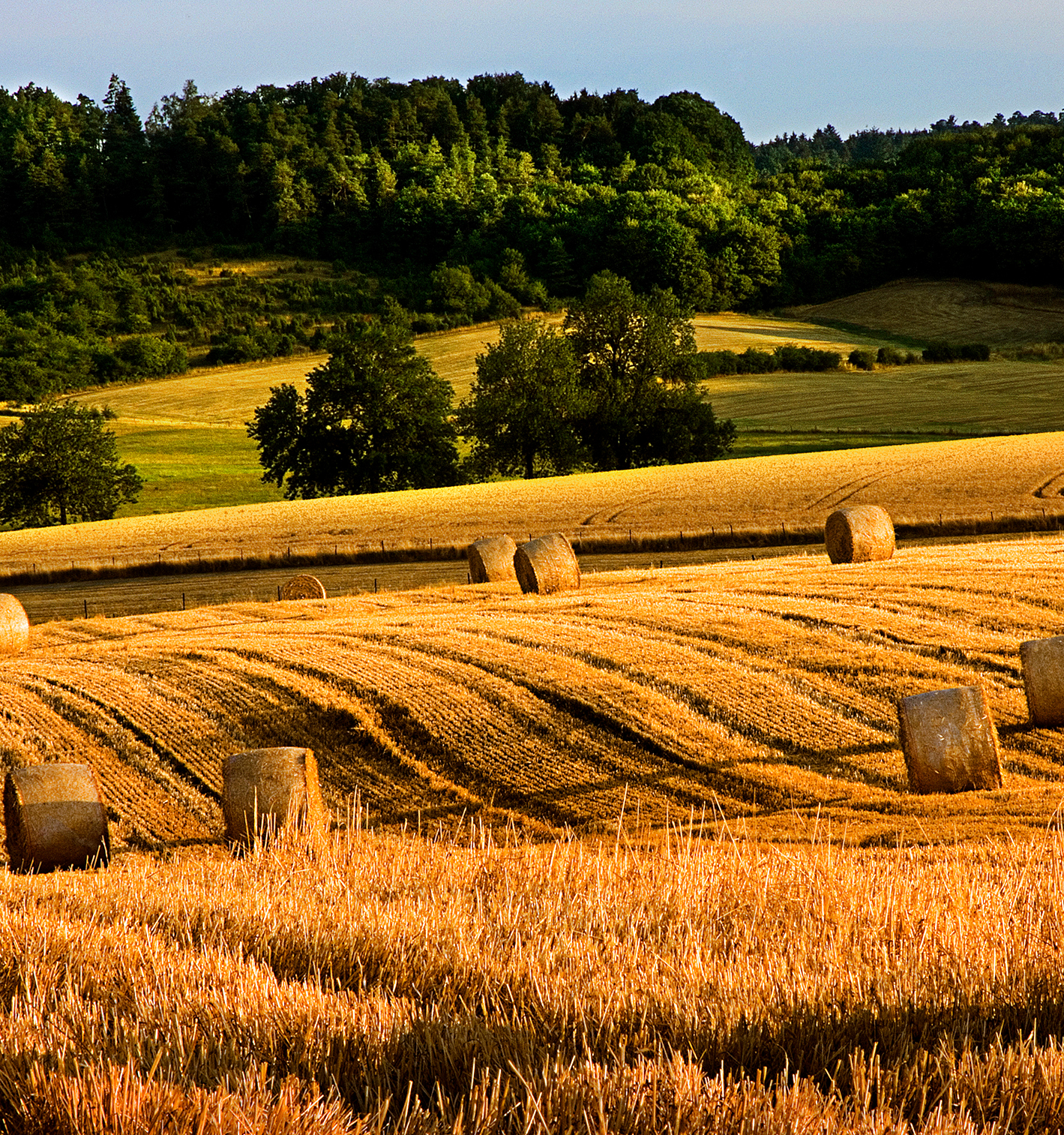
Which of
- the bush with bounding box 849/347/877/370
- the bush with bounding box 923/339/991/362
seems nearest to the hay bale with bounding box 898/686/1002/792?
the bush with bounding box 849/347/877/370

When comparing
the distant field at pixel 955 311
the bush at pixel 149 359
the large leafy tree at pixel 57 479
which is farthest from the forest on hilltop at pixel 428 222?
the large leafy tree at pixel 57 479

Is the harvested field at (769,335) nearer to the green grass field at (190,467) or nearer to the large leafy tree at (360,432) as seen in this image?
the green grass field at (190,467)

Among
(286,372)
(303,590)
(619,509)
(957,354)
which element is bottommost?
(619,509)

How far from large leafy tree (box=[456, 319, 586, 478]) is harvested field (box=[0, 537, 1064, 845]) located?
37530mm

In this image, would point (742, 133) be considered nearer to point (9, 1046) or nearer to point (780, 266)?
point (780, 266)

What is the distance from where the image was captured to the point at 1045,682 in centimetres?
1084

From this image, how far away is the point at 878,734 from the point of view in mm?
11281

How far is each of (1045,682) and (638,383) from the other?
158 feet

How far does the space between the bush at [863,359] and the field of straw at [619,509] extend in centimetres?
3328

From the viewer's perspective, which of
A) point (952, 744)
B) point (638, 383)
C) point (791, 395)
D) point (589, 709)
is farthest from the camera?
point (791, 395)

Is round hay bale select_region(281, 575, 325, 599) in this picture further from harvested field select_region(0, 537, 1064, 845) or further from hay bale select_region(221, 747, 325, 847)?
hay bale select_region(221, 747, 325, 847)

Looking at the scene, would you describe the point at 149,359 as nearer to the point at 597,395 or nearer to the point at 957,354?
the point at 597,395

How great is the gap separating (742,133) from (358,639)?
148557 millimetres

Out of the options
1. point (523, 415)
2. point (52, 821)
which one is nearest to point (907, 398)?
→ point (523, 415)
